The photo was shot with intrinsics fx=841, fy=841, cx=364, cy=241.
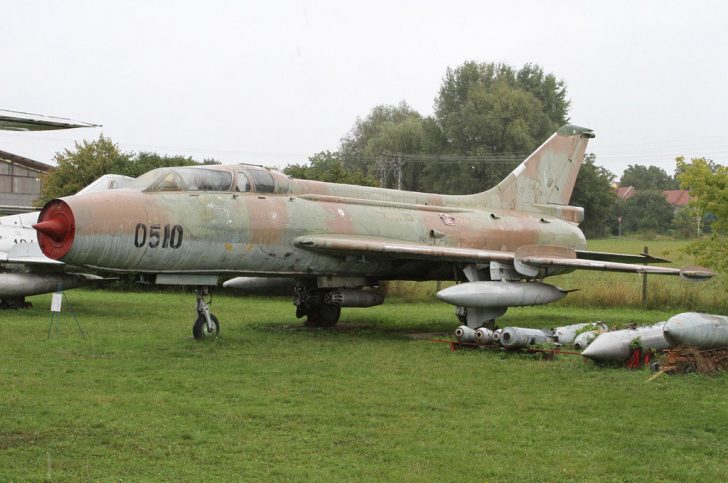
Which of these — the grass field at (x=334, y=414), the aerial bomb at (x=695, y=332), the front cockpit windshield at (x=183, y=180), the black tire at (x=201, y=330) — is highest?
the front cockpit windshield at (x=183, y=180)

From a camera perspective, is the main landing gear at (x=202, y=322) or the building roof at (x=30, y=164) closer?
the main landing gear at (x=202, y=322)

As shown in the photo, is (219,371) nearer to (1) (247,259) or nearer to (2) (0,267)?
(1) (247,259)

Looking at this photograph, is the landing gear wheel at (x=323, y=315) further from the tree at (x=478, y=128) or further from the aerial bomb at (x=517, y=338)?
the tree at (x=478, y=128)

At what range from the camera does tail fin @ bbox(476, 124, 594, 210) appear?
63.8ft

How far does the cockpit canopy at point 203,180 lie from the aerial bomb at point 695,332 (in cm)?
734

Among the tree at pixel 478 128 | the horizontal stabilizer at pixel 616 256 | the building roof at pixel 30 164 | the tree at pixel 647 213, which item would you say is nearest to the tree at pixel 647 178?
the tree at pixel 647 213

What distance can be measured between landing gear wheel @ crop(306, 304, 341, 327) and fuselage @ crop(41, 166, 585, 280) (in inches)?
48.5

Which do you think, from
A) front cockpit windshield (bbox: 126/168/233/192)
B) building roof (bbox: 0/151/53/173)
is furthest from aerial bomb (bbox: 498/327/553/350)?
building roof (bbox: 0/151/53/173)

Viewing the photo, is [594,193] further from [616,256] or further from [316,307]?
[316,307]

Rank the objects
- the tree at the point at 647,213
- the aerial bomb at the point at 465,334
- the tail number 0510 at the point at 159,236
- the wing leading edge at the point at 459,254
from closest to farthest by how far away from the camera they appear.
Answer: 1. the tail number 0510 at the point at 159,236
2. the aerial bomb at the point at 465,334
3. the wing leading edge at the point at 459,254
4. the tree at the point at 647,213

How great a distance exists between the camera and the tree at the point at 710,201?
63.1 feet

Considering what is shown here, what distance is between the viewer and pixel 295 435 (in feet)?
25.1

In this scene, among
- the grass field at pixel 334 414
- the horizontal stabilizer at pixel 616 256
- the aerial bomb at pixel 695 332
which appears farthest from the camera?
the horizontal stabilizer at pixel 616 256

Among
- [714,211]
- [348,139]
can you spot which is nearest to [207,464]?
[714,211]
